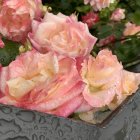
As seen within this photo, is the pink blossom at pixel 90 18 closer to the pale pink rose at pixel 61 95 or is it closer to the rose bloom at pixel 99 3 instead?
the rose bloom at pixel 99 3

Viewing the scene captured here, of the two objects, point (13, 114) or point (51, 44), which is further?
point (51, 44)

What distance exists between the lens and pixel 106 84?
625 millimetres

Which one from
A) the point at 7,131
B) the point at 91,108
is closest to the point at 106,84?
the point at 91,108

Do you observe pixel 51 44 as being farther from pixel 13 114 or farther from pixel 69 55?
pixel 13 114

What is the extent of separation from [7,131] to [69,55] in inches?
5.8

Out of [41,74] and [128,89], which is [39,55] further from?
[128,89]

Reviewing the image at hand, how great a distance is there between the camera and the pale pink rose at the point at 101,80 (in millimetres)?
613

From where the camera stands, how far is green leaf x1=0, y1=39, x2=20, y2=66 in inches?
28.5

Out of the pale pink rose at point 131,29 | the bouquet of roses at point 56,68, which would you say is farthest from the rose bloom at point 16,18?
the pale pink rose at point 131,29

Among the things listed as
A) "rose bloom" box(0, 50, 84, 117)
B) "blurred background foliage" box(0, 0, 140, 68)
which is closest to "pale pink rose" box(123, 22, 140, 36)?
"blurred background foliage" box(0, 0, 140, 68)

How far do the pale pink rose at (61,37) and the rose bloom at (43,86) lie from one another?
4 centimetres

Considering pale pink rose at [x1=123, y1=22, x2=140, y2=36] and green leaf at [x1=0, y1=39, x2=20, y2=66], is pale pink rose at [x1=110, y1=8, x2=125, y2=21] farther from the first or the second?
green leaf at [x1=0, y1=39, x2=20, y2=66]

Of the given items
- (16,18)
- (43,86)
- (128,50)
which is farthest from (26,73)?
(128,50)

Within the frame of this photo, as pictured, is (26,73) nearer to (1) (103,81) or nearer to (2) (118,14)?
(1) (103,81)
